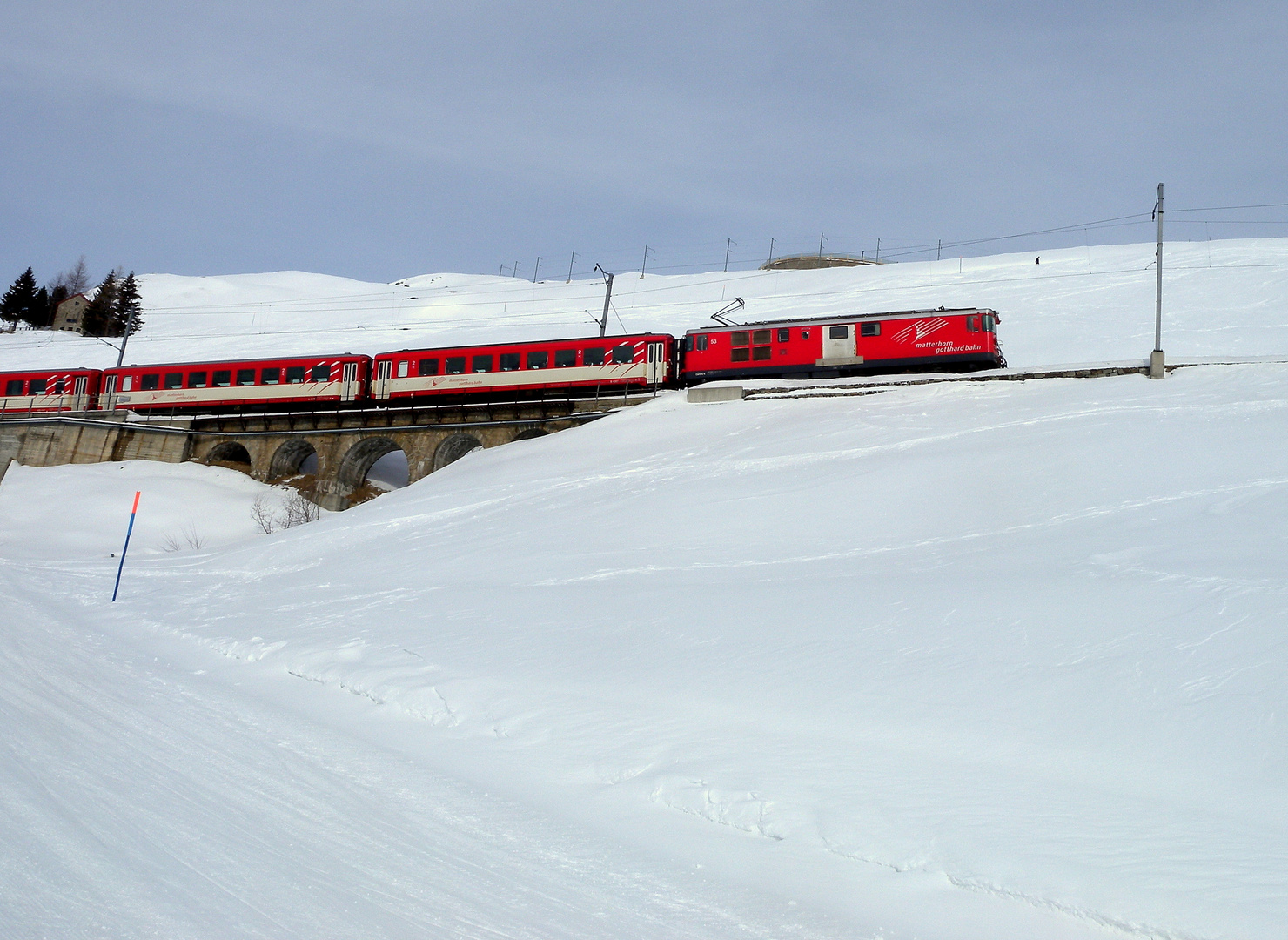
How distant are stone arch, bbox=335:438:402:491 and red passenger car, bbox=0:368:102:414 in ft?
46.6

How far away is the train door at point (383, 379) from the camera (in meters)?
35.0

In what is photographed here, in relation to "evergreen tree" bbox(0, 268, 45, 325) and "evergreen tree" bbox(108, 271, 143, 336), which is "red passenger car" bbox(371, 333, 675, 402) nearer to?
"evergreen tree" bbox(108, 271, 143, 336)

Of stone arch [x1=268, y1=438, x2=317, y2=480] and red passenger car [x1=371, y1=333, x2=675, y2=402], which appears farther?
stone arch [x1=268, y1=438, x2=317, y2=480]

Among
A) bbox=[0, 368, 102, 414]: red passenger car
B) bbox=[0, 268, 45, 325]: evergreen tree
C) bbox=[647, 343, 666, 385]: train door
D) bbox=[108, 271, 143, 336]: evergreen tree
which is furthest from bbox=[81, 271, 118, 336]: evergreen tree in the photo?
bbox=[647, 343, 666, 385]: train door

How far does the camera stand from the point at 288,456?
3666 centimetres

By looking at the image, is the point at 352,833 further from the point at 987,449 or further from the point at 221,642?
the point at 987,449

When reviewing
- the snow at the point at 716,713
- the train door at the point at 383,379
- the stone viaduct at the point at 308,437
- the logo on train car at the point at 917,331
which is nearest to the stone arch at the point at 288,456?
the stone viaduct at the point at 308,437

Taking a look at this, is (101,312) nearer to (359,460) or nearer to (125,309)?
(125,309)

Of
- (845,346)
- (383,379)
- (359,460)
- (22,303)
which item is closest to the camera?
(845,346)

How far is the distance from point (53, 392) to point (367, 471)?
16230mm

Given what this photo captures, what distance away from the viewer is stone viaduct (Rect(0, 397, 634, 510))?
108 ft

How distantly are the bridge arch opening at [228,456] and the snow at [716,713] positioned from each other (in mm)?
20189

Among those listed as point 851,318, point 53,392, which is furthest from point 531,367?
point 53,392

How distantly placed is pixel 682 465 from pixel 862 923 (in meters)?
15.3
